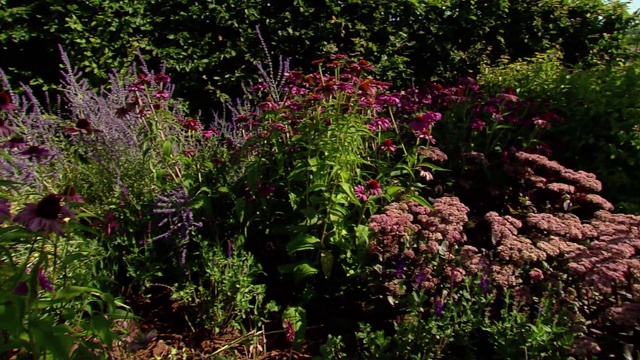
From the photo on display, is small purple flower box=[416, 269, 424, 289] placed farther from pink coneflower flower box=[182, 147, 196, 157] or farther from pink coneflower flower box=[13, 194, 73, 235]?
pink coneflower flower box=[182, 147, 196, 157]

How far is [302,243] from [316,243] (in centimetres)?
10

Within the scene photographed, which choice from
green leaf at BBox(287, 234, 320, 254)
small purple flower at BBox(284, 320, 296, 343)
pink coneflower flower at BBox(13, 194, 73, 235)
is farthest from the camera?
green leaf at BBox(287, 234, 320, 254)

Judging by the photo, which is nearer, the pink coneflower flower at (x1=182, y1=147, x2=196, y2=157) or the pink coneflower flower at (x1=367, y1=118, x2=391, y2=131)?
the pink coneflower flower at (x1=367, y1=118, x2=391, y2=131)

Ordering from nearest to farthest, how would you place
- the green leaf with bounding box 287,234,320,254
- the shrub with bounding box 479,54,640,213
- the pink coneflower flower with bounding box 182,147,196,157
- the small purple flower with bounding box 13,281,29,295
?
the small purple flower with bounding box 13,281,29,295 → the green leaf with bounding box 287,234,320,254 → the pink coneflower flower with bounding box 182,147,196,157 → the shrub with bounding box 479,54,640,213

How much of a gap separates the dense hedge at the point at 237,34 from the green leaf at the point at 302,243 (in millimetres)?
2830

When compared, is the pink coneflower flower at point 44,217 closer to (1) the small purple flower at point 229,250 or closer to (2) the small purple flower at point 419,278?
(1) the small purple flower at point 229,250

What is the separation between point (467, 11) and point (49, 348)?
5495mm

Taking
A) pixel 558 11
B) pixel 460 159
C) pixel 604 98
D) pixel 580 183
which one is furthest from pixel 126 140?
pixel 558 11

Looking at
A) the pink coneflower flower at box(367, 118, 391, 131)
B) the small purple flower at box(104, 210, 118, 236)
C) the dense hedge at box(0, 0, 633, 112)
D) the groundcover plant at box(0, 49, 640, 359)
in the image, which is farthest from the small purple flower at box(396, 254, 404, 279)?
the dense hedge at box(0, 0, 633, 112)

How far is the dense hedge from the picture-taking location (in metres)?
5.03

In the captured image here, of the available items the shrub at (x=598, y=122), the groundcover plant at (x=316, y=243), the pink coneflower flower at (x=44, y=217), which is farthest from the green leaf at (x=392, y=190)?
the pink coneflower flower at (x=44, y=217)

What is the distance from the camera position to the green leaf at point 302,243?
2.81 metres

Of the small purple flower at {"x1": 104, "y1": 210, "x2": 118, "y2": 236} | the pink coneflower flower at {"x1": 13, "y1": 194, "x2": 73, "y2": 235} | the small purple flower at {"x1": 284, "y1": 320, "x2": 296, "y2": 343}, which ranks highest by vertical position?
the pink coneflower flower at {"x1": 13, "y1": 194, "x2": 73, "y2": 235}

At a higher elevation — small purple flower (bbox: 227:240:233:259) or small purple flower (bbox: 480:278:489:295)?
small purple flower (bbox: 480:278:489:295)
